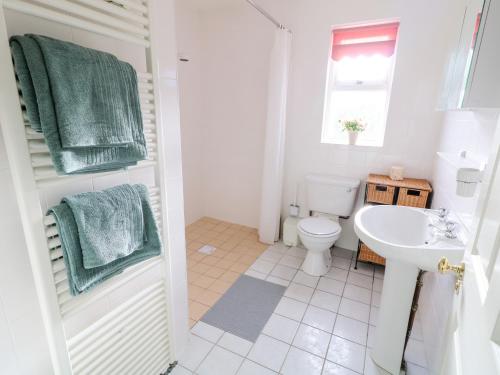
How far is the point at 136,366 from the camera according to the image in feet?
4.22

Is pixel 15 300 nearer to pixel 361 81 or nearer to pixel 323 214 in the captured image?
pixel 323 214

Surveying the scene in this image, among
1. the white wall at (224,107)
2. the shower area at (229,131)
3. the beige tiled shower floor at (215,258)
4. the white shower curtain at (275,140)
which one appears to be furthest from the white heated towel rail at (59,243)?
the white wall at (224,107)

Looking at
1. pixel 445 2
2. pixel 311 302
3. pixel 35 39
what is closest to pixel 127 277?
pixel 35 39

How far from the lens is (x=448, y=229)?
127 centimetres

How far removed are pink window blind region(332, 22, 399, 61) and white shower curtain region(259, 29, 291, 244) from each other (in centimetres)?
45

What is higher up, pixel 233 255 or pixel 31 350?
pixel 31 350

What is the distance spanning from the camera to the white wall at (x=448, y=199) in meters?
1.21

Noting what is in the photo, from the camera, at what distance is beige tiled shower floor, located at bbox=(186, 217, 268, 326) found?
83.4 inches

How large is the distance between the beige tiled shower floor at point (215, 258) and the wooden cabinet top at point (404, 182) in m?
1.29

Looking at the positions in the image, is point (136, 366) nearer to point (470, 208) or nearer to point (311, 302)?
point (311, 302)

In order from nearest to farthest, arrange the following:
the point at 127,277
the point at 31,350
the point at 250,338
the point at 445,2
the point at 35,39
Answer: the point at 35,39
the point at 31,350
the point at 127,277
the point at 250,338
the point at 445,2

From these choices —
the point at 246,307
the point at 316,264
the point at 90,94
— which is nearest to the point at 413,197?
the point at 316,264

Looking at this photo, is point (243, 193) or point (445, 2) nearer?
point (445, 2)

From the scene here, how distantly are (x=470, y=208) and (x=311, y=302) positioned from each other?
1276 mm
